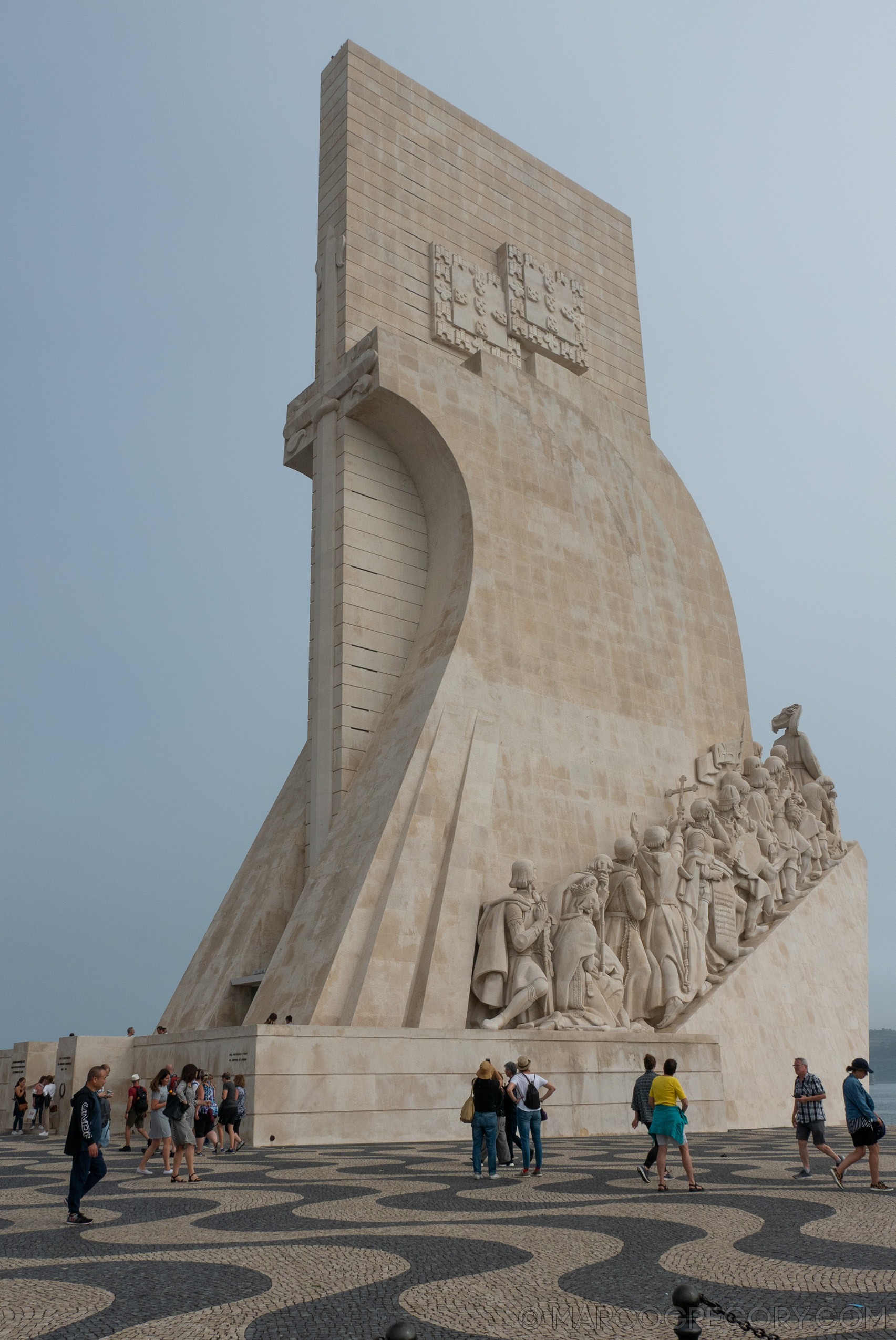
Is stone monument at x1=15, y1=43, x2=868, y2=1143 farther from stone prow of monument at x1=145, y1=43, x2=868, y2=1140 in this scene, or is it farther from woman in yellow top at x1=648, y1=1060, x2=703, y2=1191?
woman in yellow top at x1=648, y1=1060, x2=703, y2=1191

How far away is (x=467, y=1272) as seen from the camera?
3748 mm

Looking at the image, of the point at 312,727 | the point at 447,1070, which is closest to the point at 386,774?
the point at 312,727

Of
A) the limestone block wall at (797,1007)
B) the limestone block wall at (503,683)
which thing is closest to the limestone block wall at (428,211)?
the limestone block wall at (503,683)

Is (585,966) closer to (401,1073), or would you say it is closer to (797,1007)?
(401,1073)

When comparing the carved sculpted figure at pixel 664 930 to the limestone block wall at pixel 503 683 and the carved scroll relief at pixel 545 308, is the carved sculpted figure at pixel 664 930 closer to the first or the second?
the limestone block wall at pixel 503 683

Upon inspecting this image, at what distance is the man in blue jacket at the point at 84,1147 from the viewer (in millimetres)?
5039

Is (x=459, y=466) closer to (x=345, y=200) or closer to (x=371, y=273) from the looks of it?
(x=371, y=273)

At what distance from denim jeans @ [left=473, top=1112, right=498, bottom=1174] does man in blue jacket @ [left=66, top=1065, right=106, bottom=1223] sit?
228cm

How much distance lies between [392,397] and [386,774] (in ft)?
15.9

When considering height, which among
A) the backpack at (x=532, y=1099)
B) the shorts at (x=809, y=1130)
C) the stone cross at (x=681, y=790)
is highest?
the stone cross at (x=681, y=790)

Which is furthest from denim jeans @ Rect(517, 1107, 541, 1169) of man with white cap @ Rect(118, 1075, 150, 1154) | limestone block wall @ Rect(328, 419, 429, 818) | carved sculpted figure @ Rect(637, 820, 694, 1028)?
limestone block wall @ Rect(328, 419, 429, 818)

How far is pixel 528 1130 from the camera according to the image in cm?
716

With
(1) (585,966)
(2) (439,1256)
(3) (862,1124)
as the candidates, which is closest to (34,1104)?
(1) (585,966)

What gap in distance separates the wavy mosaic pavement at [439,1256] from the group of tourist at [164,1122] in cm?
21
